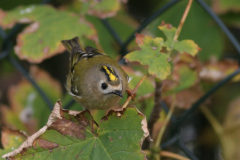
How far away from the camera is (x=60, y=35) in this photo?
1.16 metres

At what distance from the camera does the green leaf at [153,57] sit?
0.77 meters

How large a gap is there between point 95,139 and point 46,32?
59 cm

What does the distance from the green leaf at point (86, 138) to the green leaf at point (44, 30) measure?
0.42 meters

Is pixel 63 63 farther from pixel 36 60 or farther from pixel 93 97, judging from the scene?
pixel 36 60

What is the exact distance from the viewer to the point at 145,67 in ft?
4.63

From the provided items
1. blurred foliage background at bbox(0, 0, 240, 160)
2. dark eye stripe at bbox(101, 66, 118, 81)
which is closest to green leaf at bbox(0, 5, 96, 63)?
blurred foliage background at bbox(0, 0, 240, 160)

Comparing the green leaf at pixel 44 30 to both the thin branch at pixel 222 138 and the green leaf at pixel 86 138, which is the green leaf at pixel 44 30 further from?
the thin branch at pixel 222 138

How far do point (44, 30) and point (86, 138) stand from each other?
586 millimetres

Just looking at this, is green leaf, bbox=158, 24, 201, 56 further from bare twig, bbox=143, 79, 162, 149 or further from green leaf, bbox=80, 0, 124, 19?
green leaf, bbox=80, 0, 124, 19

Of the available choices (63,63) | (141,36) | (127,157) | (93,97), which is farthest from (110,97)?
(63,63)

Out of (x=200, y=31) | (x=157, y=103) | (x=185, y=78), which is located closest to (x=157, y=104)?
(x=157, y=103)

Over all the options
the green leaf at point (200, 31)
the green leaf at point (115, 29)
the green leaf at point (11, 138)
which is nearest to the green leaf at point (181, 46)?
the green leaf at point (11, 138)

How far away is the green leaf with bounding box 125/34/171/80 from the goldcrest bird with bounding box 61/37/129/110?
396 mm

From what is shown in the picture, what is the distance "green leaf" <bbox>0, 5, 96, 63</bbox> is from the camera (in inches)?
44.3
